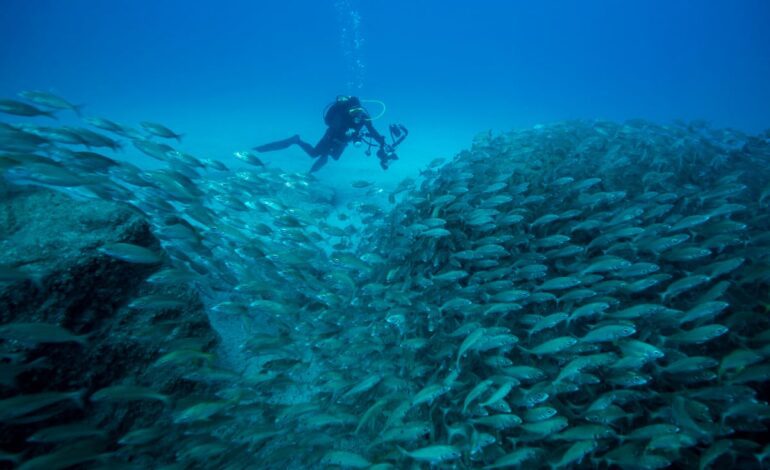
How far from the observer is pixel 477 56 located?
8181 centimetres

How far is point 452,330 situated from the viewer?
15.3ft

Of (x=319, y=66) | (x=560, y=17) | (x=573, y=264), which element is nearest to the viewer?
(x=573, y=264)

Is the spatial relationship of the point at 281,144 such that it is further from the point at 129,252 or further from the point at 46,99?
the point at 129,252

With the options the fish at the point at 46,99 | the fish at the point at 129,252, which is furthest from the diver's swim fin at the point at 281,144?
the fish at the point at 129,252

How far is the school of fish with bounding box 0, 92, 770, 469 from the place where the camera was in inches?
133

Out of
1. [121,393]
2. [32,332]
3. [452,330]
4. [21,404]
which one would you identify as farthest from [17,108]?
[452,330]

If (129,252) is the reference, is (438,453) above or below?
below

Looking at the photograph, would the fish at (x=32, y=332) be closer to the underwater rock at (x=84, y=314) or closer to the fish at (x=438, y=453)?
the underwater rock at (x=84, y=314)

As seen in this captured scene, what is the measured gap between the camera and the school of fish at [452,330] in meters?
3.37

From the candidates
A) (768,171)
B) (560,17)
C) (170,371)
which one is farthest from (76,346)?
(560,17)

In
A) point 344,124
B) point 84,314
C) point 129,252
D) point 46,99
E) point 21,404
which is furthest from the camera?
point 344,124

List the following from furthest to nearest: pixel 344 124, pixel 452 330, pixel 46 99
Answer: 1. pixel 344 124
2. pixel 46 99
3. pixel 452 330

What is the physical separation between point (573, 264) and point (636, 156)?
15.0 feet

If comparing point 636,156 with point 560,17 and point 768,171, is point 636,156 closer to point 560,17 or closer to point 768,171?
point 768,171
